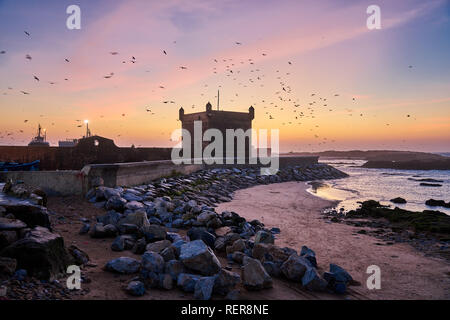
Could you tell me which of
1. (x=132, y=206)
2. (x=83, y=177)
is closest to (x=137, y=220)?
(x=132, y=206)

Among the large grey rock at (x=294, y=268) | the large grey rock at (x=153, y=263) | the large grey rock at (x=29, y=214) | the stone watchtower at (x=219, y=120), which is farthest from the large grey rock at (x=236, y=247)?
the stone watchtower at (x=219, y=120)

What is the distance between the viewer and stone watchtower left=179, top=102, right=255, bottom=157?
29938 millimetres

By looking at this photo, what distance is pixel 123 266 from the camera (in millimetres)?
4109

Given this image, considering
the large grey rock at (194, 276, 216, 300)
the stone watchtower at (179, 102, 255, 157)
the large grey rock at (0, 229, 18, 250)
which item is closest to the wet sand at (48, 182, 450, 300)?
the large grey rock at (194, 276, 216, 300)

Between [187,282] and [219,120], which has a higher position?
[219,120]

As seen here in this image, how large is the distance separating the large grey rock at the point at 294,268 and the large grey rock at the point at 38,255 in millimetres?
3043

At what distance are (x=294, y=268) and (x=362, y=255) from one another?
2.50m

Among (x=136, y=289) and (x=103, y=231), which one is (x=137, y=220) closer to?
(x=103, y=231)

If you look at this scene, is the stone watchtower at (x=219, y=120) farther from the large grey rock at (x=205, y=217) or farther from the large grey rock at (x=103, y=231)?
the large grey rock at (x=103, y=231)

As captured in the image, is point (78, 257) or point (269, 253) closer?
point (78, 257)

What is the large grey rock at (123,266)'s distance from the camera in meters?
4.09

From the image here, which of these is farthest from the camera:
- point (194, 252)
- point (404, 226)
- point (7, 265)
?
point (404, 226)
